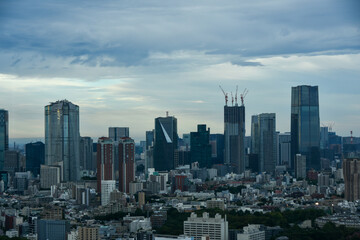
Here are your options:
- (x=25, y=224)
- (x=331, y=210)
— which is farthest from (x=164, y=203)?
(x=25, y=224)

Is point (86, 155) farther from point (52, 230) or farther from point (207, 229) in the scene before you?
point (207, 229)

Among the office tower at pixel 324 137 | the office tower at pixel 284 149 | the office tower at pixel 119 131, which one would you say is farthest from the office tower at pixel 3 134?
the office tower at pixel 324 137

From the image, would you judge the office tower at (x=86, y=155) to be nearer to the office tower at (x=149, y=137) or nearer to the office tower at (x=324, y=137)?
the office tower at (x=149, y=137)

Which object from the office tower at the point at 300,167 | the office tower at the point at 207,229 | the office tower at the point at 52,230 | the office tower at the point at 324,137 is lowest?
the office tower at the point at 52,230

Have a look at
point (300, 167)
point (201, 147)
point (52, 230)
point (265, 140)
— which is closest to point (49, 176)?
point (201, 147)

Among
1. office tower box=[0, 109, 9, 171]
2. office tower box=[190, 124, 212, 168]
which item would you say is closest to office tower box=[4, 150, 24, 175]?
office tower box=[0, 109, 9, 171]

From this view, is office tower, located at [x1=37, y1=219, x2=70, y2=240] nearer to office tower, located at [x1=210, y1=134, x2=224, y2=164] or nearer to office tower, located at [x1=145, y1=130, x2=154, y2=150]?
office tower, located at [x1=145, y1=130, x2=154, y2=150]
